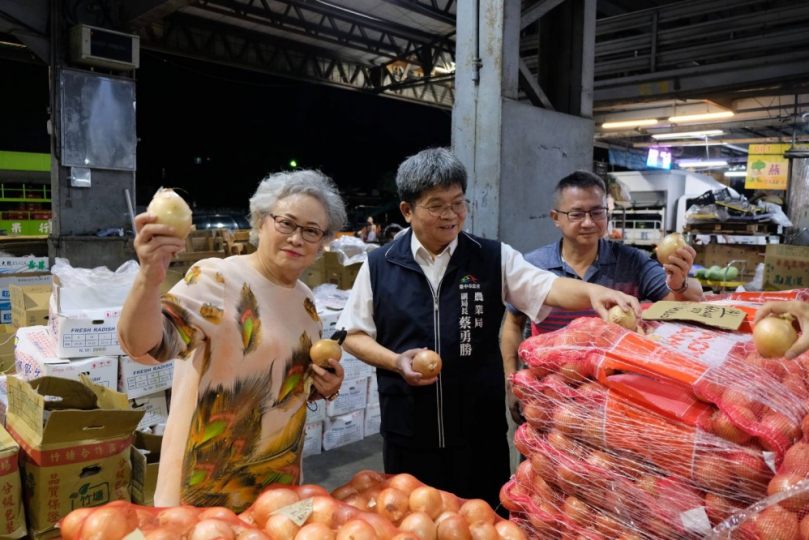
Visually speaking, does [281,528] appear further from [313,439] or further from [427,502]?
[313,439]

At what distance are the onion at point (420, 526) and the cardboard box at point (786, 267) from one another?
15.1 feet

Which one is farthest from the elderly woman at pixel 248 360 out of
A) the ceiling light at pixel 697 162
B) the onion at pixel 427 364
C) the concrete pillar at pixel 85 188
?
the ceiling light at pixel 697 162

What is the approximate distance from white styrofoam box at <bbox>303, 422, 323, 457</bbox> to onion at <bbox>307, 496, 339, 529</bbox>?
3.23m

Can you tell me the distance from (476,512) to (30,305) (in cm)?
404

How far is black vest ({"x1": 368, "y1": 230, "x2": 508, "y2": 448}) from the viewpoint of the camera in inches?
81.9

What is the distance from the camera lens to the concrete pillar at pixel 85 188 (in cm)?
685

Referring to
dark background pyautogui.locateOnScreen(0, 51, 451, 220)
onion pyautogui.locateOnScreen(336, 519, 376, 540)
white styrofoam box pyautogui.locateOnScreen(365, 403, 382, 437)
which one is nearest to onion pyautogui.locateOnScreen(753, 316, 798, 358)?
onion pyautogui.locateOnScreen(336, 519, 376, 540)

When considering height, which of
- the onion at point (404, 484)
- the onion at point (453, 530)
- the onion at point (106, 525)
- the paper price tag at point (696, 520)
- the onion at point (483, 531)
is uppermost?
the paper price tag at point (696, 520)

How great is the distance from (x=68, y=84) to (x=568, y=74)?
247 inches

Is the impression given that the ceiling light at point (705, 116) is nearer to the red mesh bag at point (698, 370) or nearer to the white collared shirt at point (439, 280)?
the white collared shirt at point (439, 280)

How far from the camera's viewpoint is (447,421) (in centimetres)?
207

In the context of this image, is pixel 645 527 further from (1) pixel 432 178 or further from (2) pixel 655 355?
(1) pixel 432 178

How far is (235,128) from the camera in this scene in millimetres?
23406

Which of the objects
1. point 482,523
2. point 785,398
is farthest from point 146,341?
point 785,398
